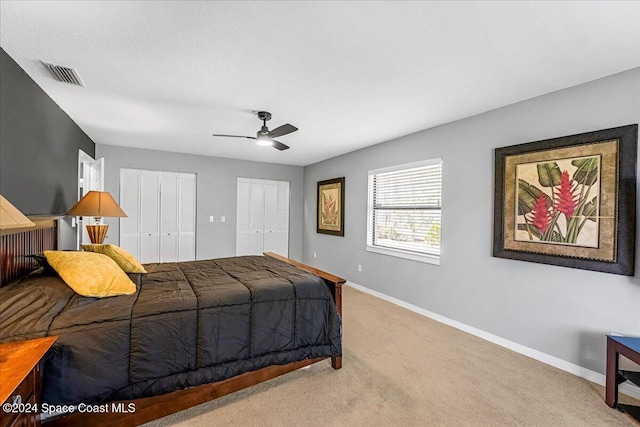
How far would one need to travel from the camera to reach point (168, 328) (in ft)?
5.80

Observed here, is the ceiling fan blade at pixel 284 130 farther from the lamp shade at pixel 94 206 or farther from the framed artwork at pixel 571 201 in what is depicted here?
the framed artwork at pixel 571 201

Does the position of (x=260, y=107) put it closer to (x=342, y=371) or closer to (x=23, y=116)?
(x=23, y=116)

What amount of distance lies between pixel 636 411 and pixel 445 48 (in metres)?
2.67

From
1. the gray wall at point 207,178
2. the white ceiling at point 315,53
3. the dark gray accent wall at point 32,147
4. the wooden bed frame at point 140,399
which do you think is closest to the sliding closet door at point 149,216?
the gray wall at point 207,178

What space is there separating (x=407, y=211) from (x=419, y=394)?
2491 mm

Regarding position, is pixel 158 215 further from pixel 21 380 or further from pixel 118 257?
pixel 21 380

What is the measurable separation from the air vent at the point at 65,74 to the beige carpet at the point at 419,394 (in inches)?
102

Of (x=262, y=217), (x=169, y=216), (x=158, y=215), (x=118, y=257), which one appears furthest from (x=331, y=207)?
(x=118, y=257)

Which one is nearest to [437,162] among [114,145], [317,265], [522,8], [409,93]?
[409,93]

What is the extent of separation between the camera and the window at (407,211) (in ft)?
12.3

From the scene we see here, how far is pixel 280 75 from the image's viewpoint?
2328 mm

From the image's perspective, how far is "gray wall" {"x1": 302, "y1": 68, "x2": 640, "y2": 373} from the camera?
7.53 ft

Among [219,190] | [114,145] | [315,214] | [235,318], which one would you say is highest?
[114,145]

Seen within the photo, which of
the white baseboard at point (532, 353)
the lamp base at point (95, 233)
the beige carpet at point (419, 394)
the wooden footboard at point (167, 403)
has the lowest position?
the beige carpet at point (419, 394)
